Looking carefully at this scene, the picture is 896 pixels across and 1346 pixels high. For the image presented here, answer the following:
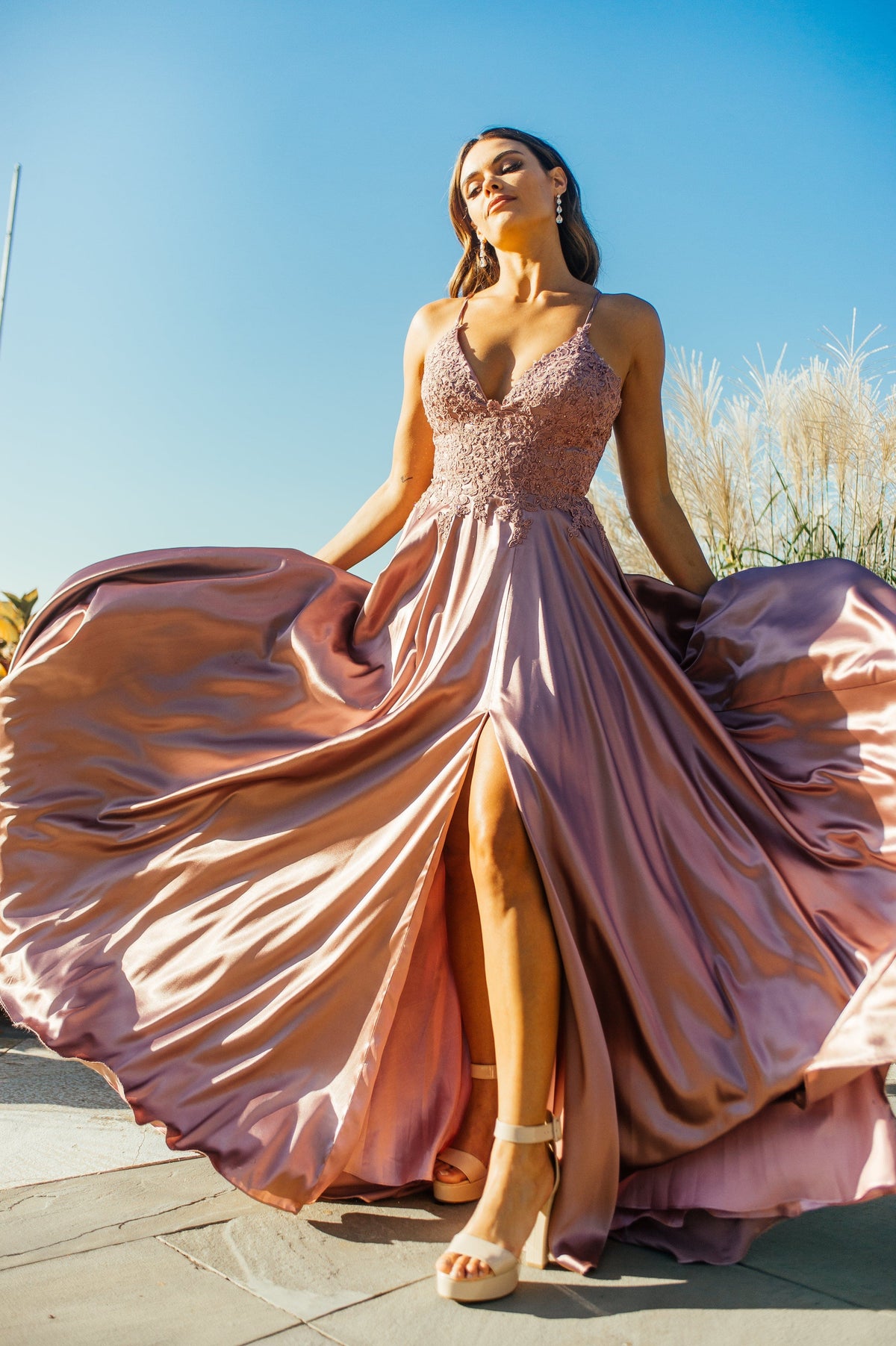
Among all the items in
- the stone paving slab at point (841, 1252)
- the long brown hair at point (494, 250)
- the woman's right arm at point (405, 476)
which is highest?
the long brown hair at point (494, 250)

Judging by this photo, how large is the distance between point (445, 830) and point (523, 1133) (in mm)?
471

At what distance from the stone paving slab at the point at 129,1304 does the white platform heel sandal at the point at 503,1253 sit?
0.20m

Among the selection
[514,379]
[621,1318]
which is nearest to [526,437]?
[514,379]

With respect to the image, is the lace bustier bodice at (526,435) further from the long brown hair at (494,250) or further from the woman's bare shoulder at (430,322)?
the long brown hair at (494,250)

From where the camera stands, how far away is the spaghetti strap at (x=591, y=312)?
7.26 ft

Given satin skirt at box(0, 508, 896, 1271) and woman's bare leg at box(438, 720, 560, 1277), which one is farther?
satin skirt at box(0, 508, 896, 1271)

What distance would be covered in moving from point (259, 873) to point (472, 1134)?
578 mm

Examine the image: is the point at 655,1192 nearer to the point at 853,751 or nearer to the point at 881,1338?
the point at 881,1338

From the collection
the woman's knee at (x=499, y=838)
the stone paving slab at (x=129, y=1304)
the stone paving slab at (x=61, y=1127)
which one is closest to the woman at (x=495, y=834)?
the woman's knee at (x=499, y=838)

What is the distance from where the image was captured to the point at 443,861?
1973 millimetres

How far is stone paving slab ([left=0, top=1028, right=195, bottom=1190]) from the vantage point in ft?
6.82

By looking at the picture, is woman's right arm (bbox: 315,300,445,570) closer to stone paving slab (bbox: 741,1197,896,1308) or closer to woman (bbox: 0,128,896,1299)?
woman (bbox: 0,128,896,1299)

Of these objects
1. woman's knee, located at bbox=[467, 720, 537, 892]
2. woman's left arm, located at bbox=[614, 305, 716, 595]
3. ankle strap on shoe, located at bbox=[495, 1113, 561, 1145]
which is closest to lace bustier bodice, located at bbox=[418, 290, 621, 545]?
woman's left arm, located at bbox=[614, 305, 716, 595]

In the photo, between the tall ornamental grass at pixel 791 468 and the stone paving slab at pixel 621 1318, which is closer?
the stone paving slab at pixel 621 1318
